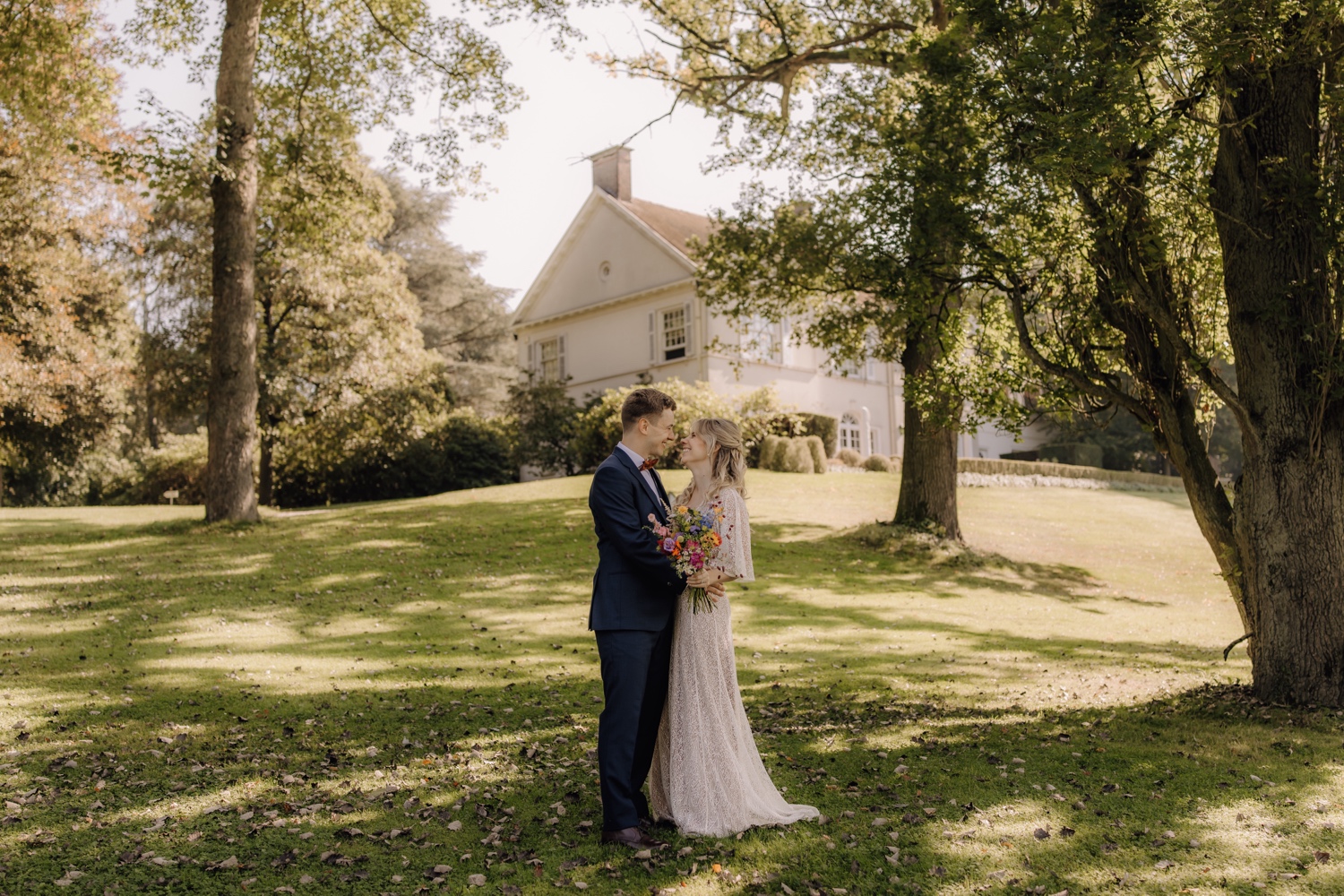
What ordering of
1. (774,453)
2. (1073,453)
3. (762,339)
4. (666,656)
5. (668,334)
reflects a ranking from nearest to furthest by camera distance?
(666,656), (774,453), (762,339), (668,334), (1073,453)

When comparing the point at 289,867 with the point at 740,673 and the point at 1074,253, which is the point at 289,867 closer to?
the point at 740,673

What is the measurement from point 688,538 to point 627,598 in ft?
1.55

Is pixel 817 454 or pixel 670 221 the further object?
pixel 670 221

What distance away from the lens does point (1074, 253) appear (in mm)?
9367

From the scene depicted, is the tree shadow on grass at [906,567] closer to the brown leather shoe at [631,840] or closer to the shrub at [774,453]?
the shrub at [774,453]

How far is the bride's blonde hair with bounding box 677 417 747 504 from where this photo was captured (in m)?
5.41

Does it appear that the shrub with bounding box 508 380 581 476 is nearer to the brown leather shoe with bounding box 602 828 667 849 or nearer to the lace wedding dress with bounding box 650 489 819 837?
the lace wedding dress with bounding box 650 489 819 837

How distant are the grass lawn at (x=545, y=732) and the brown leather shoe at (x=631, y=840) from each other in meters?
0.07

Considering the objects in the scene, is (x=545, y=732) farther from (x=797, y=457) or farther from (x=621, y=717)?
(x=797, y=457)

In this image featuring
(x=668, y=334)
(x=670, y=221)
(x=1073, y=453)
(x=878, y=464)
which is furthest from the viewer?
(x=1073, y=453)

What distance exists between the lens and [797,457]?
89.5ft

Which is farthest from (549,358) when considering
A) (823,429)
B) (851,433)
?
(823,429)

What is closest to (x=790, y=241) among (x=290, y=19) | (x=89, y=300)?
(x=290, y=19)

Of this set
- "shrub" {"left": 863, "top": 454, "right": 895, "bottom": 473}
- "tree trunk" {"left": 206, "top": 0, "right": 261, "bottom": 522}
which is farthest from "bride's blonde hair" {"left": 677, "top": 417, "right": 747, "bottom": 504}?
"shrub" {"left": 863, "top": 454, "right": 895, "bottom": 473}
